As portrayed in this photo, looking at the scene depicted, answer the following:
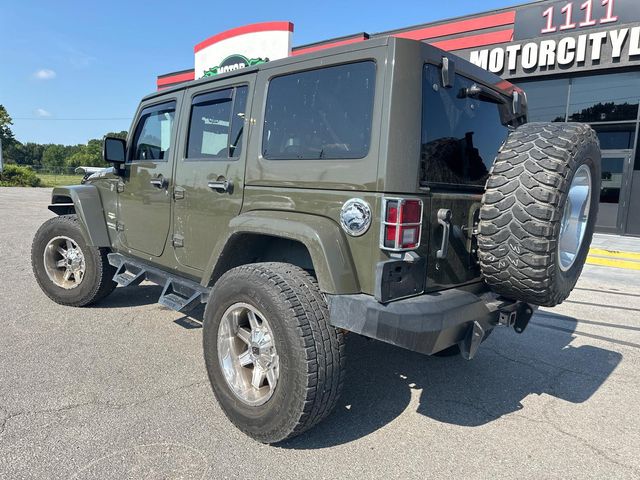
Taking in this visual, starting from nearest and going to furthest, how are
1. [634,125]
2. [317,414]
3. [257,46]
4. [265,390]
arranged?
[317,414], [265,390], [634,125], [257,46]

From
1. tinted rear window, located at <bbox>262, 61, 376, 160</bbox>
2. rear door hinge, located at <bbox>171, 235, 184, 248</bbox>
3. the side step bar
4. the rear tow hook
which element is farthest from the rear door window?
the rear tow hook

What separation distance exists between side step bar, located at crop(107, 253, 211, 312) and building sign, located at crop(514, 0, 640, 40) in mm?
12246

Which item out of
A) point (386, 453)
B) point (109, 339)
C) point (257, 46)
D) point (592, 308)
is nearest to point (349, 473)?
point (386, 453)

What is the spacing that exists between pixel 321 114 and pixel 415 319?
4.12 ft

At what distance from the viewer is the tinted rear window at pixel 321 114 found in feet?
7.70

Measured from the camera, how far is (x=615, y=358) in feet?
12.7

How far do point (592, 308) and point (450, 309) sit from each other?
163 inches

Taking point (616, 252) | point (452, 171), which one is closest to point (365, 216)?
point (452, 171)

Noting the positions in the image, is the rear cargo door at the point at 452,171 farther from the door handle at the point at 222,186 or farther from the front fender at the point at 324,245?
the door handle at the point at 222,186

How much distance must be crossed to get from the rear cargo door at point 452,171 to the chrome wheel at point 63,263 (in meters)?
3.84

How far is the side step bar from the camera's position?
323 cm

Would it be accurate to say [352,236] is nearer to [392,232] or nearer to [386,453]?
[392,232]

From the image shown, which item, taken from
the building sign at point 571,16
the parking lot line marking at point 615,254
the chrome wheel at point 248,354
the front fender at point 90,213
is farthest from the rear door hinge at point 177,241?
the building sign at point 571,16

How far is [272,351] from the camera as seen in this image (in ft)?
8.23
